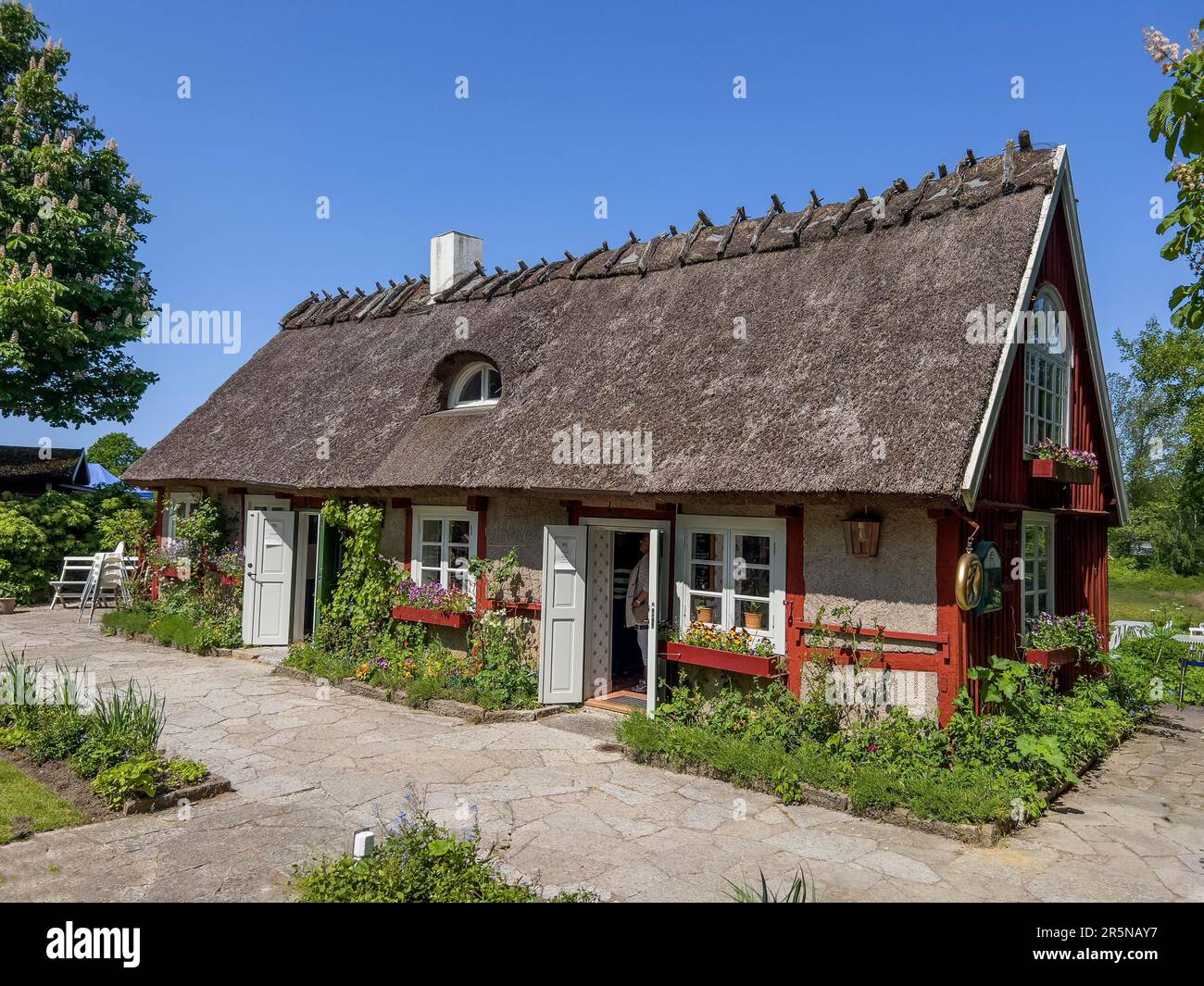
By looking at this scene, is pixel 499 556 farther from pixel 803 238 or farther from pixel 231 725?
pixel 803 238

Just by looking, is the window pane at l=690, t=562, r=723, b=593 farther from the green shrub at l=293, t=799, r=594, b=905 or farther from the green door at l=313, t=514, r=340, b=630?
the green door at l=313, t=514, r=340, b=630

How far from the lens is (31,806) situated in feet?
18.6

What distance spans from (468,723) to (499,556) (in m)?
2.16

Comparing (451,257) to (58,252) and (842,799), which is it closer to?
(58,252)

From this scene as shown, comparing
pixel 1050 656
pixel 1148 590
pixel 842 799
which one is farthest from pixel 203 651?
pixel 1148 590

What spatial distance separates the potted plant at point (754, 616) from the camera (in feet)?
25.9

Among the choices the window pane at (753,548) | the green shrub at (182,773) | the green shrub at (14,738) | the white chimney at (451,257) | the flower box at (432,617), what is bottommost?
the green shrub at (182,773)

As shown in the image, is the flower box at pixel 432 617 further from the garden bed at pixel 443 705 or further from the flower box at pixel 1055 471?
the flower box at pixel 1055 471

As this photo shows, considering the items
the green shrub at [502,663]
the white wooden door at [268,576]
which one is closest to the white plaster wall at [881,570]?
the green shrub at [502,663]

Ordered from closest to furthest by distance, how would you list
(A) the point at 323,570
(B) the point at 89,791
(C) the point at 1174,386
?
1. (B) the point at 89,791
2. (A) the point at 323,570
3. (C) the point at 1174,386

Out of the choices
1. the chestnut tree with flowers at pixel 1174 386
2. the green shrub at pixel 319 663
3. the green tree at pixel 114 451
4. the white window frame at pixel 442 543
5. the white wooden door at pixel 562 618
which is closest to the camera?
the chestnut tree with flowers at pixel 1174 386

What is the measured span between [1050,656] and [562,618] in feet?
16.8

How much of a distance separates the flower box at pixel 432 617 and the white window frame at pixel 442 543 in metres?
0.37

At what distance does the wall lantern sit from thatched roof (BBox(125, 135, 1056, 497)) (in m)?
0.51
